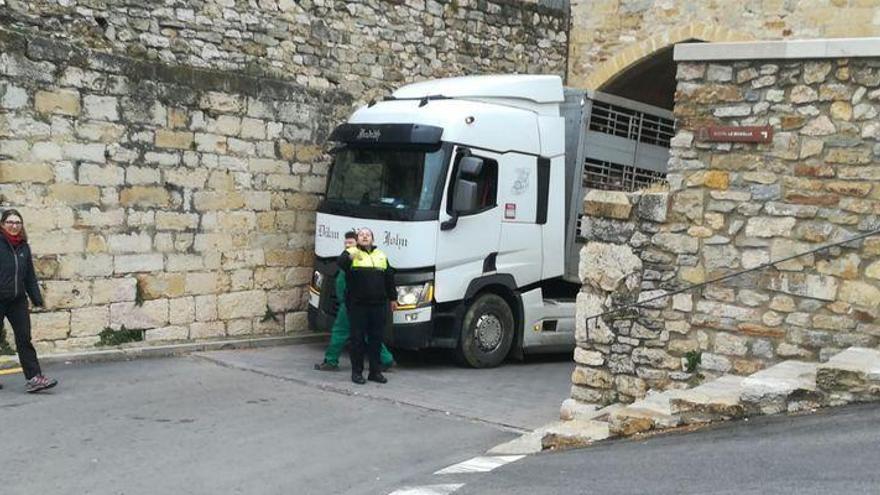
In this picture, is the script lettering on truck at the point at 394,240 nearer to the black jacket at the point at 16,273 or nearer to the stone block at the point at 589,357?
the stone block at the point at 589,357

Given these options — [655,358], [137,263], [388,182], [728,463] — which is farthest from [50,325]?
[728,463]

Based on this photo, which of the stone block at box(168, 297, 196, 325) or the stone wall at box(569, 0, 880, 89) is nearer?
the stone block at box(168, 297, 196, 325)

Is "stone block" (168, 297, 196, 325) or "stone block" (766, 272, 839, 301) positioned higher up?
"stone block" (766, 272, 839, 301)

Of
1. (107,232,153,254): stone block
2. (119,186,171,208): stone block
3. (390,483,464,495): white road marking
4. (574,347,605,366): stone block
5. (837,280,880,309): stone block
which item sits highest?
(119,186,171,208): stone block

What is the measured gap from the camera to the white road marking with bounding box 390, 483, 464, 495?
18.1ft

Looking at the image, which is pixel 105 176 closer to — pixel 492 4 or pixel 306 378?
pixel 306 378

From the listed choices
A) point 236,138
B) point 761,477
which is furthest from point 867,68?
point 236,138

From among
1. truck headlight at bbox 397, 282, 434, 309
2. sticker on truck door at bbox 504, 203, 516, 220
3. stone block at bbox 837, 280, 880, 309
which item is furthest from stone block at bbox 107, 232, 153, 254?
stone block at bbox 837, 280, 880, 309

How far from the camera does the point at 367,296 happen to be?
916cm

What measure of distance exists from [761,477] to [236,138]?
790 cm

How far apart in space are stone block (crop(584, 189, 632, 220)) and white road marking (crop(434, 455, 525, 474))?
2.48 m

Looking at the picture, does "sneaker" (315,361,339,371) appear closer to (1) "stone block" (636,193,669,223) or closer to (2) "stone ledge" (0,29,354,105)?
(2) "stone ledge" (0,29,354,105)

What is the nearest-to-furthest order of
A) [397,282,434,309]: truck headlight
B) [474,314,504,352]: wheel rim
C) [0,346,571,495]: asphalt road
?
[0,346,571,495]: asphalt road < [397,282,434,309]: truck headlight < [474,314,504,352]: wheel rim

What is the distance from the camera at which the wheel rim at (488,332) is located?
35.1 ft
